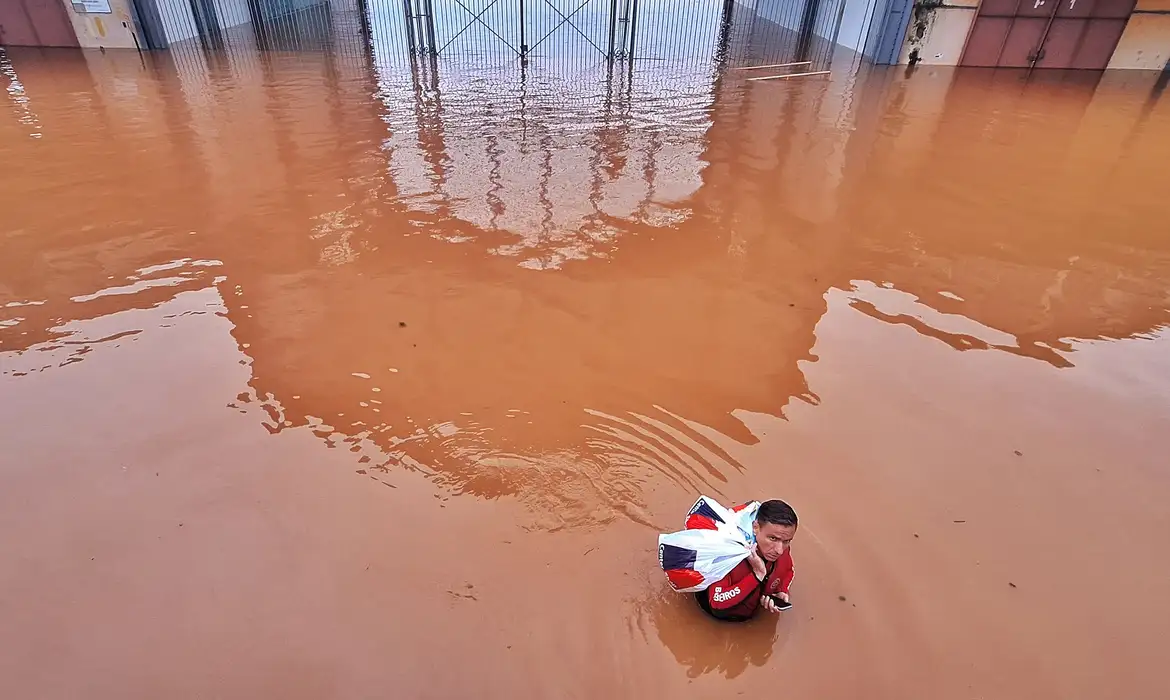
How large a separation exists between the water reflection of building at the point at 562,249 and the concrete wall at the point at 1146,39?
7534 mm

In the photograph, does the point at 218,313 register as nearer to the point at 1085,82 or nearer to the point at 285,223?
the point at 285,223

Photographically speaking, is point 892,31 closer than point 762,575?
No

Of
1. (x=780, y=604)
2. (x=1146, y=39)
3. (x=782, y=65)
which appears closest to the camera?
(x=780, y=604)

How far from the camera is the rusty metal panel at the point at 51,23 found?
631 inches

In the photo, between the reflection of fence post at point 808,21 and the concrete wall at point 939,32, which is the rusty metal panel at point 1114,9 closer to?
the concrete wall at point 939,32

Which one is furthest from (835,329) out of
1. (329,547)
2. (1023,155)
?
(1023,155)

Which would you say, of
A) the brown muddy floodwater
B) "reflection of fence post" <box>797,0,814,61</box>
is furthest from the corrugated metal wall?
the brown muddy floodwater

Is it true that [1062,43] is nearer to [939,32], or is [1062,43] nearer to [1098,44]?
[1098,44]

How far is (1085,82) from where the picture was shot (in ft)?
52.4

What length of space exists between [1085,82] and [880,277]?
14.8 m

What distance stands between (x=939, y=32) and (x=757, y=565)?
1926 cm

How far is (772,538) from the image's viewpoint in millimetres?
2955

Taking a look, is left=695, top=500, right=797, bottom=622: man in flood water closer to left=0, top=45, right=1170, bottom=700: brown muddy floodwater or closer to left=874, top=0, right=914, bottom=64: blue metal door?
left=0, top=45, right=1170, bottom=700: brown muddy floodwater

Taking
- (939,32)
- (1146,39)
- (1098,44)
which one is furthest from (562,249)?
(1146,39)
